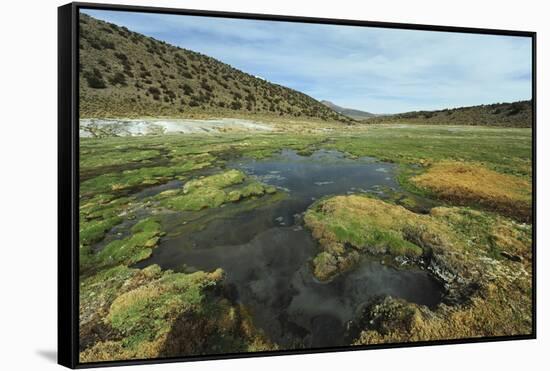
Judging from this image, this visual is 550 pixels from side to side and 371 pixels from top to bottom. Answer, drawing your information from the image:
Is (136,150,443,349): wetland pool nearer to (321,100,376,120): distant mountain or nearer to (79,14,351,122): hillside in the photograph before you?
(321,100,376,120): distant mountain

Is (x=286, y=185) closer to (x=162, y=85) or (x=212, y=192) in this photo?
(x=212, y=192)

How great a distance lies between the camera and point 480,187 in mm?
7559

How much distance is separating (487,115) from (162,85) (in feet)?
15.2

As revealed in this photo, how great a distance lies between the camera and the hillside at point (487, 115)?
761cm

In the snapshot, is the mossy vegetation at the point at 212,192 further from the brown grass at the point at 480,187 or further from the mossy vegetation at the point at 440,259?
the brown grass at the point at 480,187

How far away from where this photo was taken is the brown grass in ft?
24.4

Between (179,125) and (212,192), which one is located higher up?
(179,125)

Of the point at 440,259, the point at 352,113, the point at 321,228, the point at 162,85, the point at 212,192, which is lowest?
the point at 440,259

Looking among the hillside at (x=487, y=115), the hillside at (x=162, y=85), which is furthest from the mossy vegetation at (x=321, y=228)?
the hillside at (x=162, y=85)

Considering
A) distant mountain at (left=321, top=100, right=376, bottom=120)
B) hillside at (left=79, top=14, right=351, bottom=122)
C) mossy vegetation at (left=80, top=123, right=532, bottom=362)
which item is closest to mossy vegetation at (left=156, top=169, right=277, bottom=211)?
mossy vegetation at (left=80, top=123, right=532, bottom=362)

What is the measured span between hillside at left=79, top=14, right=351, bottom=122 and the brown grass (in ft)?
5.32

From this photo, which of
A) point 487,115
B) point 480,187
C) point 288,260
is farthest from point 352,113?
point 288,260

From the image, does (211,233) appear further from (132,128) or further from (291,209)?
(132,128)

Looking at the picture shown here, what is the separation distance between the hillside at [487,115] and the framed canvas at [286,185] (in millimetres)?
29
